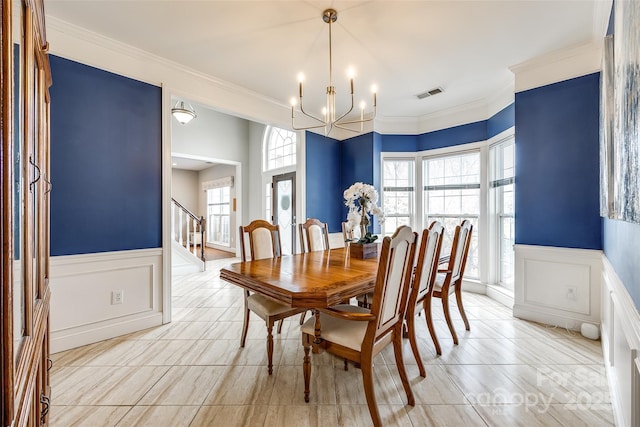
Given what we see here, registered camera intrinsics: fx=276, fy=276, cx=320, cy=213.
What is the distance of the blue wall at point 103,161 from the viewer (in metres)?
2.38

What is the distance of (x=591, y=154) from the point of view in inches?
104

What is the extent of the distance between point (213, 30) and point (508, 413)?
11.7 feet

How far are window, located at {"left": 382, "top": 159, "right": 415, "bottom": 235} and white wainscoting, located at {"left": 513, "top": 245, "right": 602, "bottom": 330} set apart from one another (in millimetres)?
1919

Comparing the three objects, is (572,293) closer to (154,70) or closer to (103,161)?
(103,161)

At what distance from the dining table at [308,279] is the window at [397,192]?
2.56 meters

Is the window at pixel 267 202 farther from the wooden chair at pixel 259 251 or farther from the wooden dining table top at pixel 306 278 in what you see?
the wooden dining table top at pixel 306 278

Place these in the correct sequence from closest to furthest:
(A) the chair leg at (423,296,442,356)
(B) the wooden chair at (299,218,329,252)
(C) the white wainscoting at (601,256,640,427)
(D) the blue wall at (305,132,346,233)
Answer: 1. (C) the white wainscoting at (601,256,640,427)
2. (A) the chair leg at (423,296,442,356)
3. (B) the wooden chair at (299,218,329,252)
4. (D) the blue wall at (305,132,346,233)

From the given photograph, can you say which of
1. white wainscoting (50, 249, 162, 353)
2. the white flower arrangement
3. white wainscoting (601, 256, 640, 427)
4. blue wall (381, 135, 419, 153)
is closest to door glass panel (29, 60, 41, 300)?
white wainscoting (50, 249, 162, 353)

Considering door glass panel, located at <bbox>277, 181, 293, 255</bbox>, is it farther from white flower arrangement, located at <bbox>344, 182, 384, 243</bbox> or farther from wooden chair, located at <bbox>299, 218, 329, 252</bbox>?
white flower arrangement, located at <bbox>344, 182, 384, 243</bbox>

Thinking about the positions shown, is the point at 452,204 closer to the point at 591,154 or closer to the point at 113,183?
the point at 591,154

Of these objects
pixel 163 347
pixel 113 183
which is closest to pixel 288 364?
pixel 163 347

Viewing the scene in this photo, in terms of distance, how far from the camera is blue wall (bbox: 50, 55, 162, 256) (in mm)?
2377

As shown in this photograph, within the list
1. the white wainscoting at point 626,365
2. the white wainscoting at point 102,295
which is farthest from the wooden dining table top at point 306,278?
the white wainscoting at point 102,295

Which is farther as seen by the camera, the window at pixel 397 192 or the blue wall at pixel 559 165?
the window at pixel 397 192
